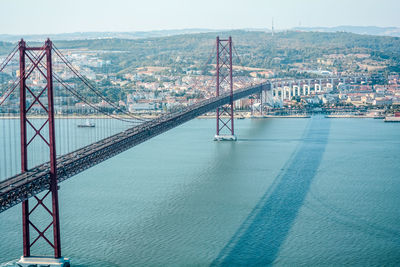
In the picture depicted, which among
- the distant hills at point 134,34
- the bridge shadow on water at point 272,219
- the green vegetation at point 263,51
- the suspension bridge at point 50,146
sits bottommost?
the bridge shadow on water at point 272,219

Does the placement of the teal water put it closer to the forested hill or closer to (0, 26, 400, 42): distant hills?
the forested hill

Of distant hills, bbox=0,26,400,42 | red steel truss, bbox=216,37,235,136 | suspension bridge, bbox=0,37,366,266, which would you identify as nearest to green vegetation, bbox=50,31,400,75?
distant hills, bbox=0,26,400,42

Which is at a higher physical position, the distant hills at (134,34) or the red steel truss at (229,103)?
the distant hills at (134,34)

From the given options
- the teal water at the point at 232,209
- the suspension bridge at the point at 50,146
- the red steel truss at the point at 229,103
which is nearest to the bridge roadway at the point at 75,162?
the suspension bridge at the point at 50,146

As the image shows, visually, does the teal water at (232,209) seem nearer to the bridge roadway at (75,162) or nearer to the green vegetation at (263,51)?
the bridge roadway at (75,162)

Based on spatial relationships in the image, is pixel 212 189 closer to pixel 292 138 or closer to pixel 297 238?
pixel 297 238

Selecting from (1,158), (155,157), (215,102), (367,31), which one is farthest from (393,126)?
(367,31)

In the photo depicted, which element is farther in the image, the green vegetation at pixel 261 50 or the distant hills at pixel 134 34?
the distant hills at pixel 134 34

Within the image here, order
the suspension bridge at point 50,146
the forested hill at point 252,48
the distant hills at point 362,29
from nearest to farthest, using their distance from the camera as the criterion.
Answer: the suspension bridge at point 50,146 → the forested hill at point 252,48 → the distant hills at point 362,29
